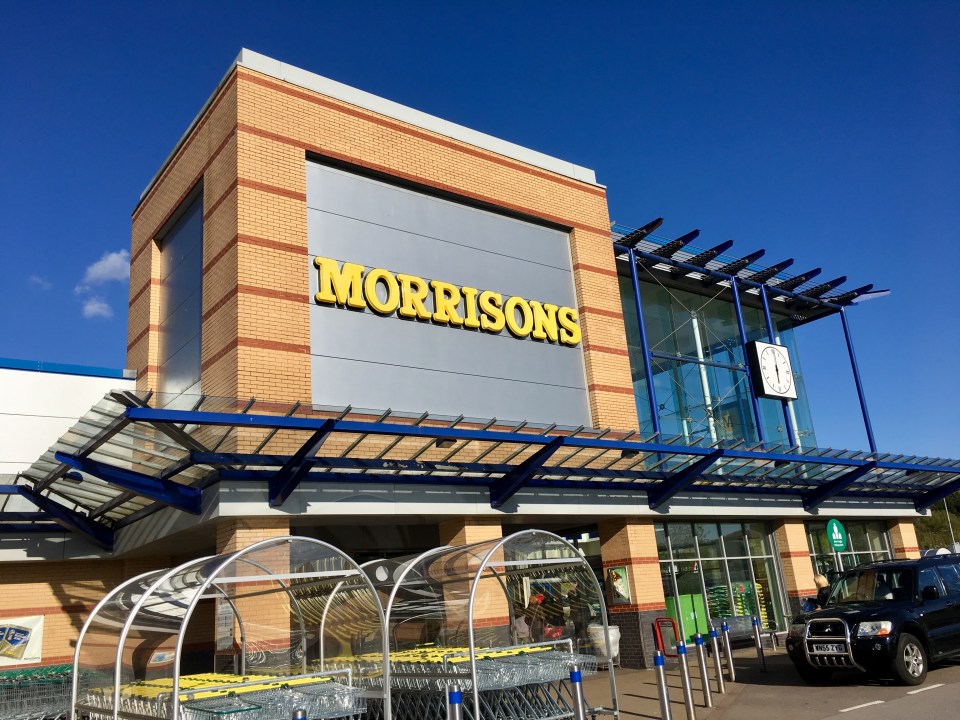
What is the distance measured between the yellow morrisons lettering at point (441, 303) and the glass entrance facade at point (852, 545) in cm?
1034

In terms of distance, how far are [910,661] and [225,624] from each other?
9.57 metres

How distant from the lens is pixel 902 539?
24625 millimetres

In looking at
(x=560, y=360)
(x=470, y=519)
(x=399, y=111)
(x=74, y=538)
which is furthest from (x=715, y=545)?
(x=74, y=538)

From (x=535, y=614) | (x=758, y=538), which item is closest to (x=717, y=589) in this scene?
(x=758, y=538)

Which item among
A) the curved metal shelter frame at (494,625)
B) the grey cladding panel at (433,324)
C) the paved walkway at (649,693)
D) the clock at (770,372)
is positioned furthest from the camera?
the clock at (770,372)

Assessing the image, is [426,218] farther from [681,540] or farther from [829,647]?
[829,647]

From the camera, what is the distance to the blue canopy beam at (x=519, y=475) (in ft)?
44.5

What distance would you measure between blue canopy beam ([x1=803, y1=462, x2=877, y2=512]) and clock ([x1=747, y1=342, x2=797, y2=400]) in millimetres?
2898

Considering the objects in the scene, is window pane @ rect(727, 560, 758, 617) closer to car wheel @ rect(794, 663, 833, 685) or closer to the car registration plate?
car wheel @ rect(794, 663, 833, 685)

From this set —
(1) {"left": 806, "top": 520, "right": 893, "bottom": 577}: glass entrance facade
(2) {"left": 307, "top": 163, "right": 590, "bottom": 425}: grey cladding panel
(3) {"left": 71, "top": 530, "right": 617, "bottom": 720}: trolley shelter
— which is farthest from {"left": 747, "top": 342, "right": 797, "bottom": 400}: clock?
(3) {"left": 71, "top": 530, "right": 617, "bottom": 720}: trolley shelter

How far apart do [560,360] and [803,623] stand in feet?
22.8

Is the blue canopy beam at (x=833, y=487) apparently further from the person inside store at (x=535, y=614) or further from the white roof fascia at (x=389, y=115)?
the person inside store at (x=535, y=614)

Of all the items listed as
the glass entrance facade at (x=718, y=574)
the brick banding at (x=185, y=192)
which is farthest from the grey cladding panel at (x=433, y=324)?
the glass entrance facade at (x=718, y=574)

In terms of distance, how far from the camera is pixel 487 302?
53.4 feet
